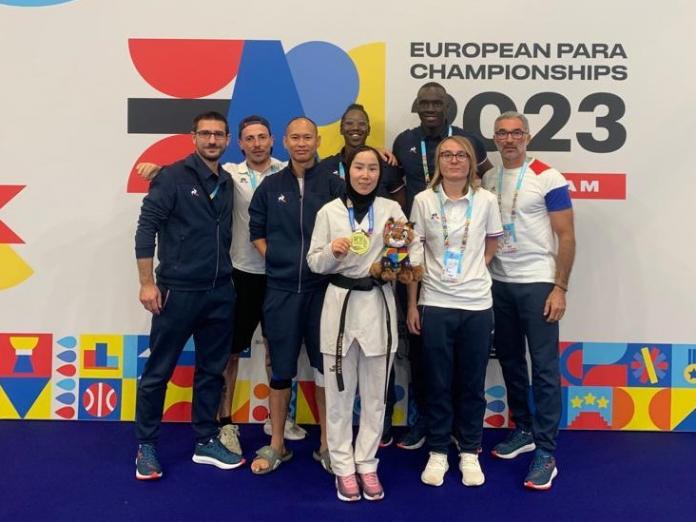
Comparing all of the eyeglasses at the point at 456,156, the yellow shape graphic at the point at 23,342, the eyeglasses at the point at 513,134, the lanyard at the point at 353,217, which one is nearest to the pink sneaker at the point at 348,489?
the lanyard at the point at 353,217

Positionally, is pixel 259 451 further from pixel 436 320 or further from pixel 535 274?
pixel 535 274

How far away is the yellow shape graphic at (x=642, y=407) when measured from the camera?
3.58 metres

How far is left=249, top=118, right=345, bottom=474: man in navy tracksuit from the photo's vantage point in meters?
2.87

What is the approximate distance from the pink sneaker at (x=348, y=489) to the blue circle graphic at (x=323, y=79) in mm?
1961

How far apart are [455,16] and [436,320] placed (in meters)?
1.82

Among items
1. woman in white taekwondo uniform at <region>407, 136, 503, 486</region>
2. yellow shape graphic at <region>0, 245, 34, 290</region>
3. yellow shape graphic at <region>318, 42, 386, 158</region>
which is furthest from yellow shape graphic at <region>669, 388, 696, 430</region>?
yellow shape graphic at <region>0, 245, 34, 290</region>

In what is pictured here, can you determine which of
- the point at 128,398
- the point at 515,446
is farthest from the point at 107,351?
the point at 515,446

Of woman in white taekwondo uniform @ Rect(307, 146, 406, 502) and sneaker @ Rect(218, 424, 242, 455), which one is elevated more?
woman in white taekwondo uniform @ Rect(307, 146, 406, 502)

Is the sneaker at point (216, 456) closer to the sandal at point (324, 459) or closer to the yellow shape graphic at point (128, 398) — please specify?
the sandal at point (324, 459)

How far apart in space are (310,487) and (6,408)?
2.06m

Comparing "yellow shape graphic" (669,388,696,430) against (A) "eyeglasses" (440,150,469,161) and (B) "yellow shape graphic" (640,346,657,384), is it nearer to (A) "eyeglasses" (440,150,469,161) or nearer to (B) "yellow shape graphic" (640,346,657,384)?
(B) "yellow shape graphic" (640,346,657,384)

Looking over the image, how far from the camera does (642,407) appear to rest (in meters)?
3.59

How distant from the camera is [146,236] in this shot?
283cm

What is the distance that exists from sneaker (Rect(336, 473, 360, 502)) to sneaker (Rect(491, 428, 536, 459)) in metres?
0.89
